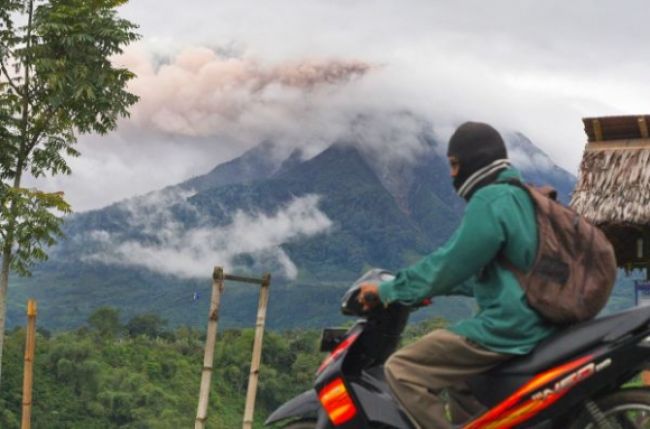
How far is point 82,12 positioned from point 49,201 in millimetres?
4390

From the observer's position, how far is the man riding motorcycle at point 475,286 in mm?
3260

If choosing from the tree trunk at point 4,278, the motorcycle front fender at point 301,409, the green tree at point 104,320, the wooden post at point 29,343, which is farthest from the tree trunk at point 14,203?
the green tree at point 104,320

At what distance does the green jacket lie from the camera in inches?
128

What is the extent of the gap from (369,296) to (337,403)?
45 centimetres

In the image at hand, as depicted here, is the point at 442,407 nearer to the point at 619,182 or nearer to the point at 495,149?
the point at 495,149

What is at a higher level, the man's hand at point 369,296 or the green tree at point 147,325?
the man's hand at point 369,296

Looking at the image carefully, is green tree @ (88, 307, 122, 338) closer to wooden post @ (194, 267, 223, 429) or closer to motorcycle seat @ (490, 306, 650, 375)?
wooden post @ (194, 267, 223, 429)

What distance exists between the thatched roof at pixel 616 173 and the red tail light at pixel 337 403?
8.20 metres

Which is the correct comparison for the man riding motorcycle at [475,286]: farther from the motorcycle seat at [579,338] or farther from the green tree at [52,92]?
the green tree at [52,92]

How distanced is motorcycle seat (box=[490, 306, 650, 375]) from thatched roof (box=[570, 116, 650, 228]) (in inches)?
331

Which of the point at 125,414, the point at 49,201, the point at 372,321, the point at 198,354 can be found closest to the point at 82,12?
the point at 49,201

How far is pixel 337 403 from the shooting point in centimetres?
379

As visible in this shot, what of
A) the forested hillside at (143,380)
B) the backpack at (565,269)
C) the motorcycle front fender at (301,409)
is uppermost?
the backpack at (565,269)

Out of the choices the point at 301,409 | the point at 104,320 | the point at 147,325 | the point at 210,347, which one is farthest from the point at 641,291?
the point at 147,325
